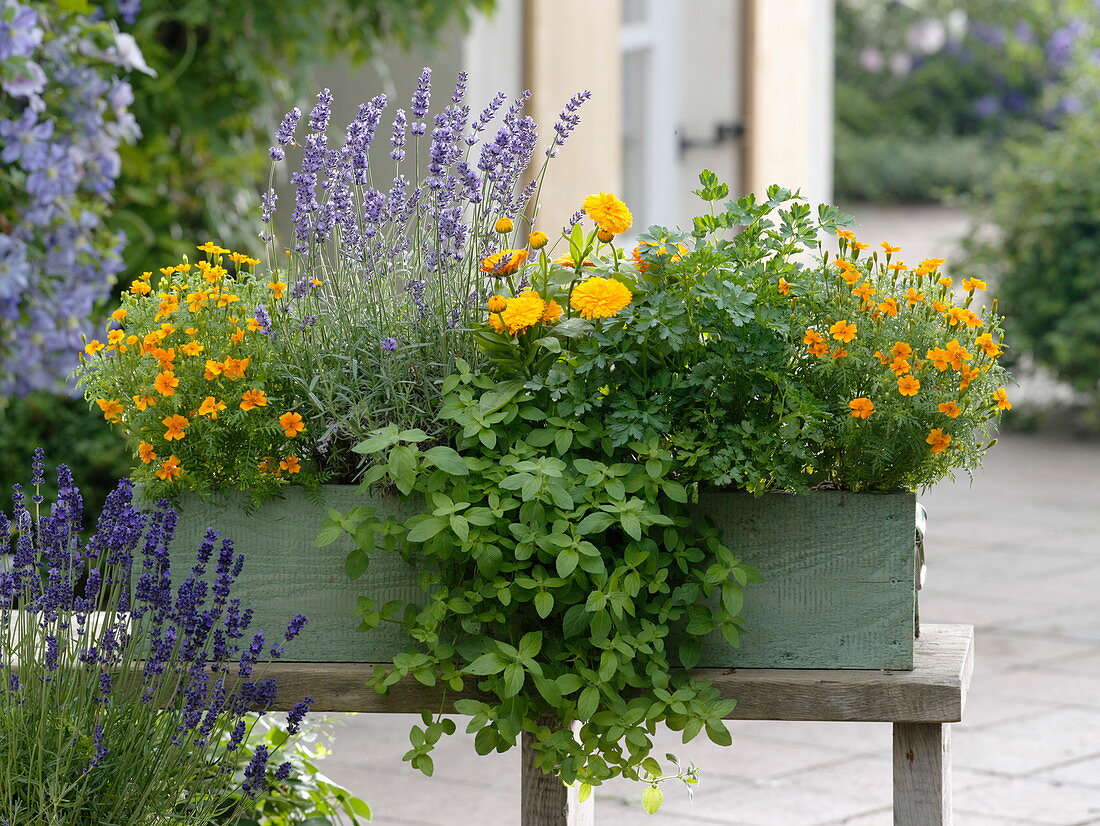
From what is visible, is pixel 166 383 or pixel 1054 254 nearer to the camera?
pixel 166 383

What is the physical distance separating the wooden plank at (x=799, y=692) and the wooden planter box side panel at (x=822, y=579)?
2 centimetres

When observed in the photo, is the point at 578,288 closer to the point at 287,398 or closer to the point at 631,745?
the point at 287,398

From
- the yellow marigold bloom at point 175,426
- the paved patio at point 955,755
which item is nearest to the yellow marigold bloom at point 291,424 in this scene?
the yellow marigold bloom at point 175,426

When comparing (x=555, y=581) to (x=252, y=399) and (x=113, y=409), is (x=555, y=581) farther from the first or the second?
(x=113, y=409)

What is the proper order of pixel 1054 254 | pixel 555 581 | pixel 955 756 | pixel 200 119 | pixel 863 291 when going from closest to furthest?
pixel 555 581 → pixel 863 291 → pixel 955 756 → pixel 200 119 → pixel 1054 254

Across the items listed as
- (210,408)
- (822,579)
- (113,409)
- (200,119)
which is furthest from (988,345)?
(200,119)

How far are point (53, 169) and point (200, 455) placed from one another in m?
1.50

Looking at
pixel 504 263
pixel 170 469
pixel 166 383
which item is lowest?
pixel 170 469

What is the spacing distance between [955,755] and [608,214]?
1.93m

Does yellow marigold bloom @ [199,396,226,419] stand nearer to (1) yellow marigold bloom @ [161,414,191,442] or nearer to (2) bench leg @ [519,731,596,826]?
(1) yellow marigold bloom @ [161,414,191,442]

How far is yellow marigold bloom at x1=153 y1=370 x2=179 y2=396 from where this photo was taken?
176 cm

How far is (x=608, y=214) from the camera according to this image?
1756 millimetres

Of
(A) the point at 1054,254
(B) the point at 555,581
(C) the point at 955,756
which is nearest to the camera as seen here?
(B) the point at 555,581


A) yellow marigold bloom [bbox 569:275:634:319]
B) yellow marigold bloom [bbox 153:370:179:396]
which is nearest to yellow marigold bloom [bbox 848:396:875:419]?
yellow marigold bloom [bbox 569:275:634:319]
